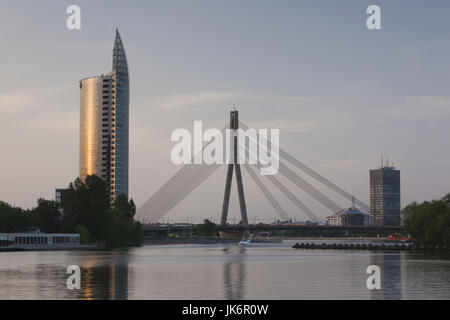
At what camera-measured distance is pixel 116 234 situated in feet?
555

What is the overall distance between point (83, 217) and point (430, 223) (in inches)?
3200

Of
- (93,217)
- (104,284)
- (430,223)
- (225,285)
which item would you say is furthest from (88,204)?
(225,285)

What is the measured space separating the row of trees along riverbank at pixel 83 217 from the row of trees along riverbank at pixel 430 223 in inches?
2760

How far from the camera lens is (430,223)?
144m

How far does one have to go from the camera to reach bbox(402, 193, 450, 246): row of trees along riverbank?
137m

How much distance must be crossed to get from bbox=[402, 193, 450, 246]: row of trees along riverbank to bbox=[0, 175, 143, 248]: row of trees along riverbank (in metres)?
70.1

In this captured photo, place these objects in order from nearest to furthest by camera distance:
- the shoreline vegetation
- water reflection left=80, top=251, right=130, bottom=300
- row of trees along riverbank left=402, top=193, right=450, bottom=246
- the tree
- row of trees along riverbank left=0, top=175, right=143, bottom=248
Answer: water reflection left=80, top=251, right=130, bottom=300 → row of trees along riverbank left=402, top=193, right=450, bottom=246 → the shoreline vegetation → row of trees along riverbank left=0, top=175, right=143, bottom=248 → the tree

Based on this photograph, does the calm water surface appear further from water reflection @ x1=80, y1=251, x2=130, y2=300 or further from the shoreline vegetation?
the shoreline vegetation

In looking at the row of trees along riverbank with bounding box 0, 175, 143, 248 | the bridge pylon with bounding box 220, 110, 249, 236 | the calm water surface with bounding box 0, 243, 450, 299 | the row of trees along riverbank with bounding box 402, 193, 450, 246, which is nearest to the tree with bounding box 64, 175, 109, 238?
the row of trees along riverbank with bounding box 0, 175, 143, 248

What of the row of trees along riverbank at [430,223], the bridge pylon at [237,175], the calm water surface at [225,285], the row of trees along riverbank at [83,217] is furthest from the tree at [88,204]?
the calm water surface at [225,285]

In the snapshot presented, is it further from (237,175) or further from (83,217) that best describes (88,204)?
(237,175)
